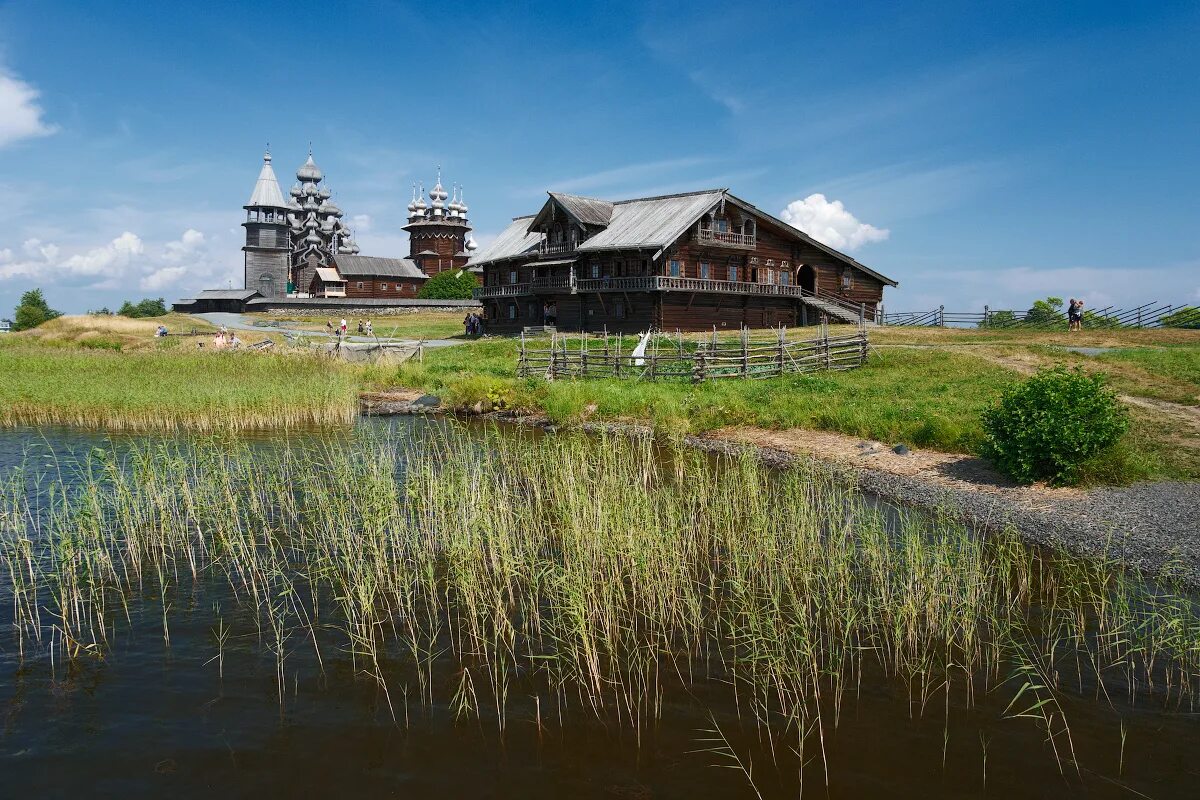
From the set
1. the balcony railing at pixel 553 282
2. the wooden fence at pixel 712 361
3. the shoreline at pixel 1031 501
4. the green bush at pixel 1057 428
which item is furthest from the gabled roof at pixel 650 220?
the green bush at pixel 1057 428

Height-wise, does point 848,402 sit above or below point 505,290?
below

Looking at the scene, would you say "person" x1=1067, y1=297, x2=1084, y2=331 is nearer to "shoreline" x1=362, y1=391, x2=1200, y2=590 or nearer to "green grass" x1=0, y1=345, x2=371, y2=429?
"shoreline" x1=362, y1=391, x2=1200, y2=590

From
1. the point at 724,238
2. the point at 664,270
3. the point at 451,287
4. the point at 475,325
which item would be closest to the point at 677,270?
the point at 664,270

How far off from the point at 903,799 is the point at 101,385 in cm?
2379

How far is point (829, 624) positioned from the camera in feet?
23.1

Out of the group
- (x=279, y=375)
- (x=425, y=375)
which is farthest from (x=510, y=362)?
(x=279, y=375)

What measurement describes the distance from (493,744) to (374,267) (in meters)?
81.4

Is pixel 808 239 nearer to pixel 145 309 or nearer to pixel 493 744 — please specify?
pixel 493 744

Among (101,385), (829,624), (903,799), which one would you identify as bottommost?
(903,799)

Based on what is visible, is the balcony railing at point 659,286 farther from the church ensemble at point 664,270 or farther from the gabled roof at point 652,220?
the gabled roof at point 652,220

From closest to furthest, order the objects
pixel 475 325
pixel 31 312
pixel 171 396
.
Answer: pixel 171 396 < pixel 475 325 < pixel 31 312

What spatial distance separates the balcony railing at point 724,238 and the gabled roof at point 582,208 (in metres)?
6.33

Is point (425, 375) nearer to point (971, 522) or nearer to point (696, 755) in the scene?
point (971, 522)

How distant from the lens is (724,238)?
42500 mm
